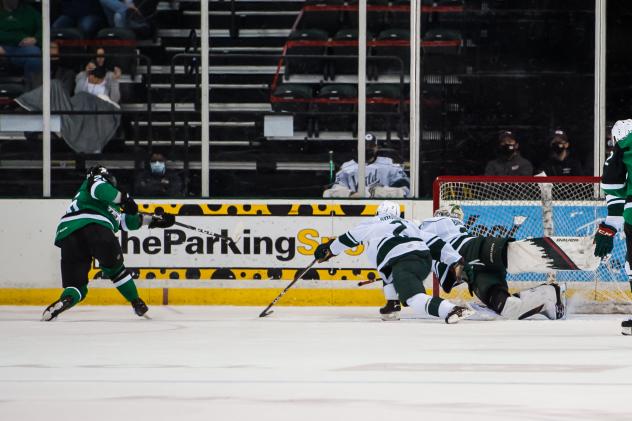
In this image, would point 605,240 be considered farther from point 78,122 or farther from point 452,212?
point 78,122

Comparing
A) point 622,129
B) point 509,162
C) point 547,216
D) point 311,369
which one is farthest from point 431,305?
point 311,369

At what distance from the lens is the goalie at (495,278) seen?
9.27m

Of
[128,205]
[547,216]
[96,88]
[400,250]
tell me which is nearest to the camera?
[400,250]

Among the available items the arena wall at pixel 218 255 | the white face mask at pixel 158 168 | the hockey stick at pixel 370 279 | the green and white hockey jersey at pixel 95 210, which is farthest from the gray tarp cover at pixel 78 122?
the hockey stick at pixel 370 279

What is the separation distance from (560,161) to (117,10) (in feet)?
12.2

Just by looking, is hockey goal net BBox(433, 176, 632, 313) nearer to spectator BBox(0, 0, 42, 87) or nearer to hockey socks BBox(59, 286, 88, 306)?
hockey socks BBox(59, 286, 88, 306)

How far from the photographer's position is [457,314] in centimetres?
859

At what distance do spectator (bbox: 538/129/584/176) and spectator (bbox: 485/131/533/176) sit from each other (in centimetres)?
13

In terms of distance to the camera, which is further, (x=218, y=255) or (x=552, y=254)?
(x=218, y=255)

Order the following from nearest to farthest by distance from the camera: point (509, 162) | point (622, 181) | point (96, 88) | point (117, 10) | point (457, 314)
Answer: point (622, 181) → point (457, 314) → point (509, 162) → point (96, 88) → point (117, 10)

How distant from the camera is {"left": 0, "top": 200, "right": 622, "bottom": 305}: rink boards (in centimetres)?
1066

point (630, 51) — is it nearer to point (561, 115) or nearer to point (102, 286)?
point (561, 115)

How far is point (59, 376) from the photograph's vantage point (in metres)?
5.61

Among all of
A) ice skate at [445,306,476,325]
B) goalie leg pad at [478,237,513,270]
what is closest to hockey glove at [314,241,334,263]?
goalie leg pad at [478,237,513,270]
